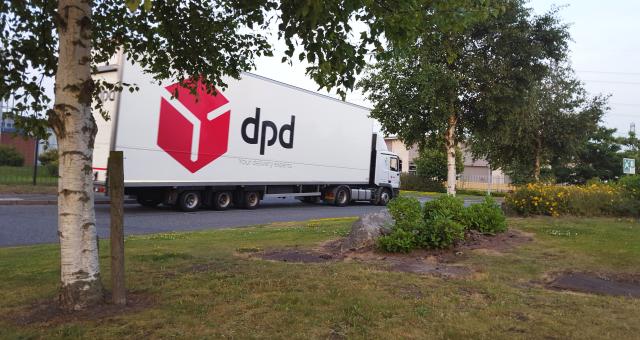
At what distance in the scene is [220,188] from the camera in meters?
18.7

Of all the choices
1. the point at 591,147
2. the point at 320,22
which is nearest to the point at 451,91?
the point at 320,22

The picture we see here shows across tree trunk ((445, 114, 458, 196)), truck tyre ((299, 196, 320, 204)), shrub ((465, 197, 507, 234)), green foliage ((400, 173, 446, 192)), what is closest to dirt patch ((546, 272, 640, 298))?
shrub ((465, 197, 507, 234))

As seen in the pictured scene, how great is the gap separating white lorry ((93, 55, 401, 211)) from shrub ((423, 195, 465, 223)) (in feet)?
23.2

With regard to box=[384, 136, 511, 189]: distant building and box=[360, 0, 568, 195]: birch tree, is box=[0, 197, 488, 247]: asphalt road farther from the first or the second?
box=[384, 136, 511, 189]: distant building

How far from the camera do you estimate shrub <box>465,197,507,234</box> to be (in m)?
8.83

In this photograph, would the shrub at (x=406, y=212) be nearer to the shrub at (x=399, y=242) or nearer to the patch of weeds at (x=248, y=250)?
the shrub at (x=399, y=242)

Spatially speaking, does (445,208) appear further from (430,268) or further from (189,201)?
(189,201)

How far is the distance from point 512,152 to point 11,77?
2862cm

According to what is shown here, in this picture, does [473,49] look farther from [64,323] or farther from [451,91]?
[64,323]

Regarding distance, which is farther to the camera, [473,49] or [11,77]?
[473,49]

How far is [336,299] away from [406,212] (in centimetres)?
320

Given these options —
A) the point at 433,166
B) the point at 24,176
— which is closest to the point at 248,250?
the point at 24,176

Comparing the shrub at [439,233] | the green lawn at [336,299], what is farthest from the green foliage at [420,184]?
the shrub at [439,233]

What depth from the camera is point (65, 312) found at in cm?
466
